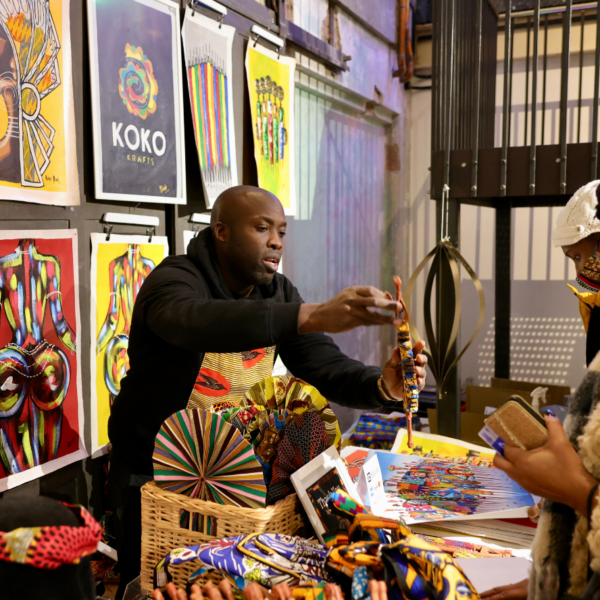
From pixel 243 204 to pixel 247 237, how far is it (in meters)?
0.09

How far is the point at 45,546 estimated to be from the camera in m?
0.55

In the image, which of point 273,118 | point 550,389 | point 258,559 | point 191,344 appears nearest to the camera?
point 258,559

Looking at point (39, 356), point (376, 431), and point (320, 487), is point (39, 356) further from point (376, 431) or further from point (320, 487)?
point (376, 431)

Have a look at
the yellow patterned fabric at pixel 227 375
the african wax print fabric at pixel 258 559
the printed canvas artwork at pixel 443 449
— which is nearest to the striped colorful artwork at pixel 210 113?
the yellow patterned fabric at pixel 227 375

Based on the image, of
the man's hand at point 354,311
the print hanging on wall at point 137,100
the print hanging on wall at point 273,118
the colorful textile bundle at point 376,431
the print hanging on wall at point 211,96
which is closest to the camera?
the man's hand at point 354,311

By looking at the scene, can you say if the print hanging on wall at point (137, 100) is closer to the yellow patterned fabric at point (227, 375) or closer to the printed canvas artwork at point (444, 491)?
the yellow patterned fabric at point (227, 375)

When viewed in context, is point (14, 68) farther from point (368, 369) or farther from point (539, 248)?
point (539, 248)

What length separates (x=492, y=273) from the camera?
4625mm

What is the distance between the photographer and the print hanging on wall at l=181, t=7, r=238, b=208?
214 centimetres

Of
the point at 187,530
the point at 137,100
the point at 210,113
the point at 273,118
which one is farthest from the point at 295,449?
the point at 273,118

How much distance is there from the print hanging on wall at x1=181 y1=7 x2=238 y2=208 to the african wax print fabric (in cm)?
160

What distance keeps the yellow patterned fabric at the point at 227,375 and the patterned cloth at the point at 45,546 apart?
683 mm

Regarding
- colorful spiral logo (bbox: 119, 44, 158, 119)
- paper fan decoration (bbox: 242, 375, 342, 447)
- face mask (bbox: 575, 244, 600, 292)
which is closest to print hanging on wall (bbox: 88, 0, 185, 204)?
colorful spiral logo (bbox: 119, 44, 158, 119)

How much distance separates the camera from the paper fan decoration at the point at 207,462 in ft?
2.90
